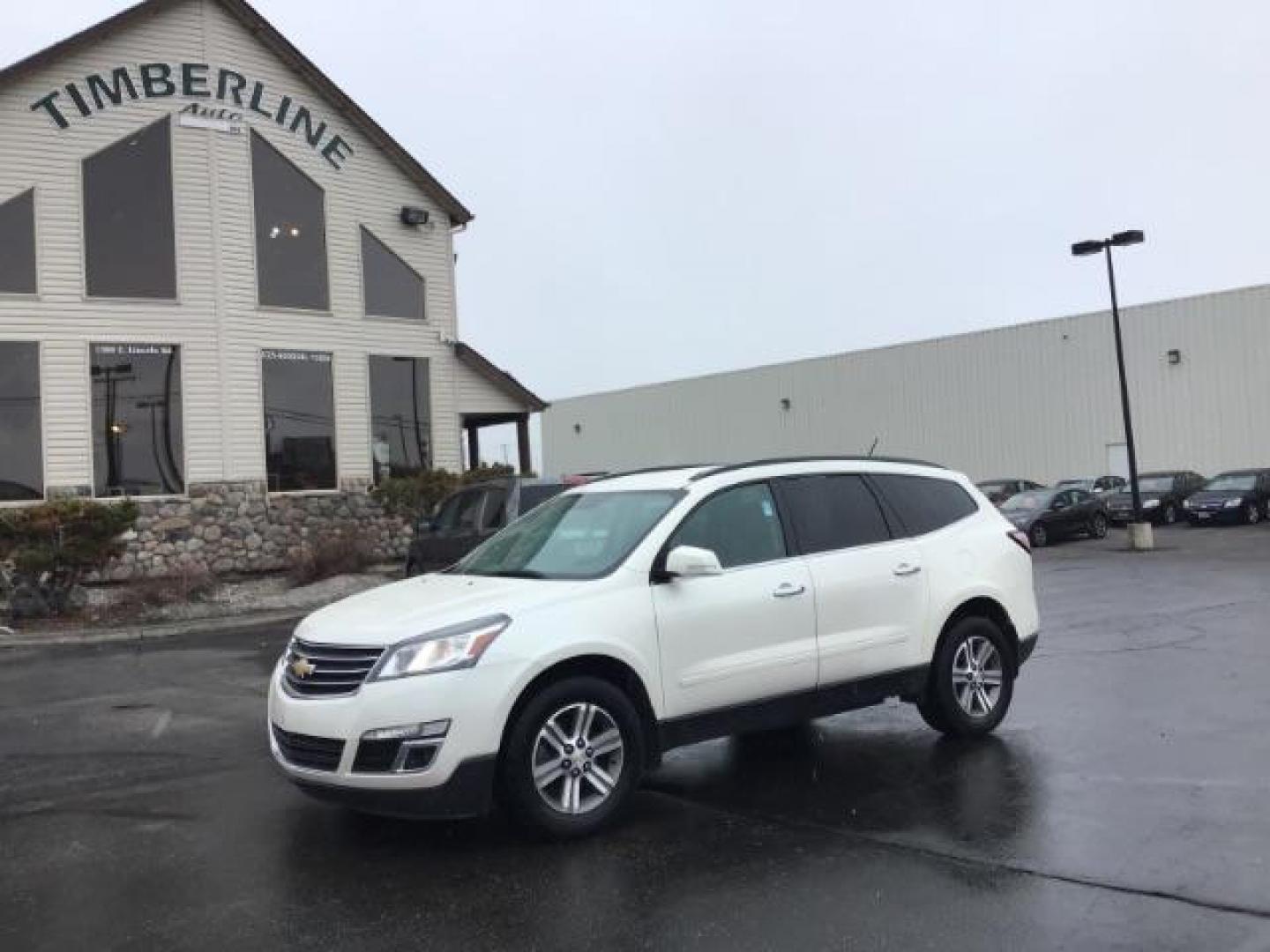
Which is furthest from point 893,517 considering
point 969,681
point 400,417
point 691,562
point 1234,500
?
point 1234,500

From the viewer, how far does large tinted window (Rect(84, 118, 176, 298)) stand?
65.3 feet

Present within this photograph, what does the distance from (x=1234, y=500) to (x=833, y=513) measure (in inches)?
1111

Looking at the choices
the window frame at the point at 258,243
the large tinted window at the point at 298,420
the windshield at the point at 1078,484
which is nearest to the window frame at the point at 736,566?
the large tinted window at the point at 298,420

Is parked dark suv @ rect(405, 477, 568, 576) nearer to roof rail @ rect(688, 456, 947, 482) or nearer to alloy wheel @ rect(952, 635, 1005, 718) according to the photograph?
roof rail @ rect(688, 456, 947, 482)

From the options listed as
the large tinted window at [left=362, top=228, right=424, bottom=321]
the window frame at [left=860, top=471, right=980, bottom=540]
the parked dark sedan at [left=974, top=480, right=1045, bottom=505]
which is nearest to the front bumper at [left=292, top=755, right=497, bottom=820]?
the window frame at [left=860, top=471, right=980, bottom=540]

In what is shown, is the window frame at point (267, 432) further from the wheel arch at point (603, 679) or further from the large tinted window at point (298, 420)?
the wheel arch at point (603, 679)

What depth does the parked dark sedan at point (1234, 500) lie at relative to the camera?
31031mm

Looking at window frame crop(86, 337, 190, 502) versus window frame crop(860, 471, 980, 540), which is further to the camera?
window frame crop(86, 337, 190, 502)

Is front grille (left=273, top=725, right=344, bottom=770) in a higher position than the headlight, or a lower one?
lower

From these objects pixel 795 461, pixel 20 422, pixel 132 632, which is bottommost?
pixel 132 632

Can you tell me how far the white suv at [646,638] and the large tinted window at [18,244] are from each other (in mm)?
15628

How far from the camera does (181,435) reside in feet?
66.4

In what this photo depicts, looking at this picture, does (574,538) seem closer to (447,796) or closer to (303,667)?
(303,667)

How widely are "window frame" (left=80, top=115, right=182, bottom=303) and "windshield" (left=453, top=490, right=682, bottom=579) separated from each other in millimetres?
15365
